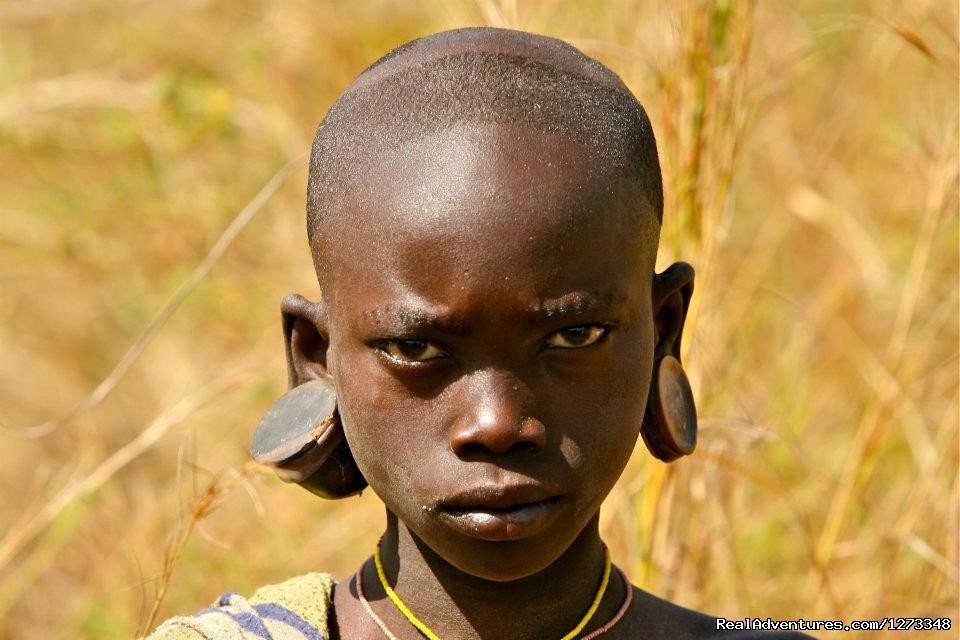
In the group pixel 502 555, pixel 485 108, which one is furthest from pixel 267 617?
pixel 485 108

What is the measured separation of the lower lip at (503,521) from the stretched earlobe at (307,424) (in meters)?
0.34

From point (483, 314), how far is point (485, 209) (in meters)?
0.14

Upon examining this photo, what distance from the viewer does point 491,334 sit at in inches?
84.9

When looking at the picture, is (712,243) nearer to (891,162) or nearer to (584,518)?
(584,518)

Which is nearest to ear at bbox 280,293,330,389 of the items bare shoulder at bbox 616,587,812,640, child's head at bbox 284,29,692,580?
child's head at bbox 284,29,692,580

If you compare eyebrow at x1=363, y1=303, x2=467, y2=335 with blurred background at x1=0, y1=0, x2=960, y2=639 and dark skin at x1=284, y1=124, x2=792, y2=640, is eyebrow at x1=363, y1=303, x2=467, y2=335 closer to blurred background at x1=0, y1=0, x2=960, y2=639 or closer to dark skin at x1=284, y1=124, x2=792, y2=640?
dark skin at x1=284, y1=124, x2=792, y2=640

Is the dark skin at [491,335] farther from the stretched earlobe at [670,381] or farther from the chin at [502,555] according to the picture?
the stretched earlobe at [670,381]

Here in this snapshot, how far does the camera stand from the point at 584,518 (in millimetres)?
2283

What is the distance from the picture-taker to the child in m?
2.16

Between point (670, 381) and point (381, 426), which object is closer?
point (381, 426)

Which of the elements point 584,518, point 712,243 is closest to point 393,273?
point 584,518

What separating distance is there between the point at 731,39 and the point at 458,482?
1570 mm

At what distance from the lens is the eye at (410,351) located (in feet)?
7.20

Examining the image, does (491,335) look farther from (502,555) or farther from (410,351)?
(502,555)
